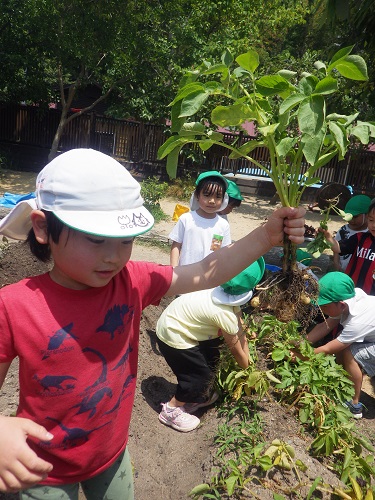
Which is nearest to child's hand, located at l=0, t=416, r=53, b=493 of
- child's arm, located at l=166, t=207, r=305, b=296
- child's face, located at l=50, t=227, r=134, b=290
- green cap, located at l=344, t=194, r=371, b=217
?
child's face, located at l=50, t=227, r=134, b=290

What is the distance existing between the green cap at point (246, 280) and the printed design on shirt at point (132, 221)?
4.47ft

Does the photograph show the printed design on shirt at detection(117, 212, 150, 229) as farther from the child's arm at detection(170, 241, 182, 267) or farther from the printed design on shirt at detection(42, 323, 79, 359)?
the child's arm at detection(170, 241, 182, 267)

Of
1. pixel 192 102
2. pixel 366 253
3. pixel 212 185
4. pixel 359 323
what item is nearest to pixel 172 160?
pixel 192 102

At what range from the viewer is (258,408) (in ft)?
8.73

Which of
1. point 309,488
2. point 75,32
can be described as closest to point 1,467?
point 309,488

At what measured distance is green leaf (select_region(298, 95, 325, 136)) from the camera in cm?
158

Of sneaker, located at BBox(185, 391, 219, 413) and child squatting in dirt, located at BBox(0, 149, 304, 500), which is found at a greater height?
child squatting in dirt, located at BBox(0, 149, 304, 500)

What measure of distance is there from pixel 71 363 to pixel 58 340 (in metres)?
0.09

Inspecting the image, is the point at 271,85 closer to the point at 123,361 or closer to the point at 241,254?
the point at 241,254

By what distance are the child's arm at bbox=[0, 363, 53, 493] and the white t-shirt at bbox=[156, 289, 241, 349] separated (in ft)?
5.44

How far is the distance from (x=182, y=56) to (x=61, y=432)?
1237 cm

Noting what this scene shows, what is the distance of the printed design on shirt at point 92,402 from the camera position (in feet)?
4.76

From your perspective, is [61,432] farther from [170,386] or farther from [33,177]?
[33,177]

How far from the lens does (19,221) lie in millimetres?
1486
